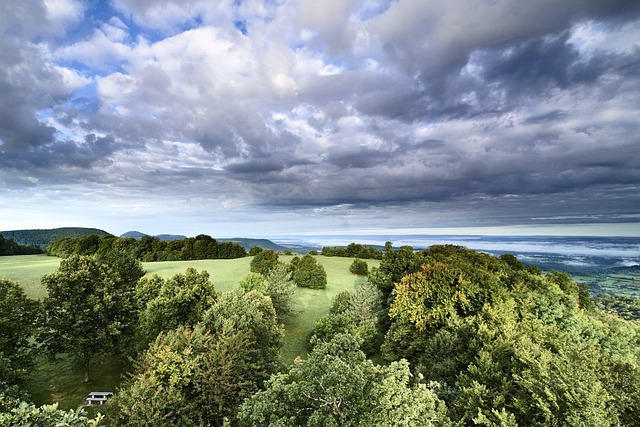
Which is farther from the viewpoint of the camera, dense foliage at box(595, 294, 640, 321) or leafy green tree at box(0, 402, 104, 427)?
dense foliage at box(595, 294, 640, 321)

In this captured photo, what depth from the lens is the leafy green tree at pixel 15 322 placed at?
24.7 metres

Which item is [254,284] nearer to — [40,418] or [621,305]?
[40,418]

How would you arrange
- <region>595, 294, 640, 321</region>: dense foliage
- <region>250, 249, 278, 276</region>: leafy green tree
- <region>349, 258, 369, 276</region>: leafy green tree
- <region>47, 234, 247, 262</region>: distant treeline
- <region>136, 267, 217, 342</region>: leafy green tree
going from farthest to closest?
<region>47, 234, 247, 262</region>: distant treeline
<region>349, 258, 369, 276</region>: leafy green tree
<region>595, 294, 640, 321</region>: dense foliage
<region>250, 249, 278, 276</region>: leafy green tree
<region>136, 267, 217, 342</region>: leafy green tree

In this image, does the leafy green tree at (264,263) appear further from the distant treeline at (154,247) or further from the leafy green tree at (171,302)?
the distant treeline at (154,247)

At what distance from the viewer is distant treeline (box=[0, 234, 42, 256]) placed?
99.5 metres

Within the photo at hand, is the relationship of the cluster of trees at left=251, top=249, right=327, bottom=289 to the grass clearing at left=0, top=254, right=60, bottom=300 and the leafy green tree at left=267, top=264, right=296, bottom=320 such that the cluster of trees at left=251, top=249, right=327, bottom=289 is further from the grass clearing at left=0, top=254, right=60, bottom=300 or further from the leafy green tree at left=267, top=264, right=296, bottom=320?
the grass clearing at left=0, top=254, right=60, bottom=300

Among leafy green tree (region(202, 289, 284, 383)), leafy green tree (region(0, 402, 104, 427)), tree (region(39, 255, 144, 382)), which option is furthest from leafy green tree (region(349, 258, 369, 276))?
leafy green tree (region(0, 402, 104, 427))

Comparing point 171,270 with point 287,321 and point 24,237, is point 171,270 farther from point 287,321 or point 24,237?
point 24,237

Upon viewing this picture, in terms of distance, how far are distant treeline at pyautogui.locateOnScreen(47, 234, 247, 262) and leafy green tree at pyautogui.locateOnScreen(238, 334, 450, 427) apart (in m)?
102

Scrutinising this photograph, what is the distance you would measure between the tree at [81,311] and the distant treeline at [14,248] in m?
108

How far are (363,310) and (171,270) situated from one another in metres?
54.1

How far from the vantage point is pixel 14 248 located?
104 m

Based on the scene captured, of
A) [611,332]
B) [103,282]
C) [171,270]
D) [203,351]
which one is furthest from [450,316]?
[171,270]

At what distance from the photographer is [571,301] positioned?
42.2 metres
